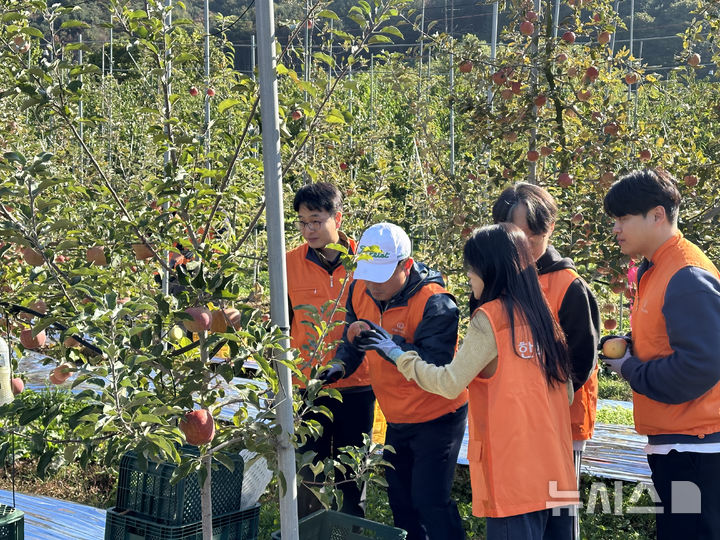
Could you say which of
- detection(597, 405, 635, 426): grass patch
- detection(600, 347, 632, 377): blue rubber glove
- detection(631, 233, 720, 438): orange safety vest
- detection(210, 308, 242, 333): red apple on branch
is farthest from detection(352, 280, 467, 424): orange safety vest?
detection(597, 405, 635, 426): grass patch

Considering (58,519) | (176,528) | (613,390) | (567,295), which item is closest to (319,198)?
(567,295)

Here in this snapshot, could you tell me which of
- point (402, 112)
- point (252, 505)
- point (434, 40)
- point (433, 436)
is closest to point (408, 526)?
point (433, 436)

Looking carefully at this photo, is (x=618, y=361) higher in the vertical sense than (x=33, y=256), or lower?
lower

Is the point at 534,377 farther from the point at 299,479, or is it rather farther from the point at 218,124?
the point at 218,124

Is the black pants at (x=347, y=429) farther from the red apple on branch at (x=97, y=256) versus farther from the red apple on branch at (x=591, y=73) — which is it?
the red apple on branch at (x=591, y=73)

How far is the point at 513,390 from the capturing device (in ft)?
6.56

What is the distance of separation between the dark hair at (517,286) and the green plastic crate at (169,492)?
0.99 m

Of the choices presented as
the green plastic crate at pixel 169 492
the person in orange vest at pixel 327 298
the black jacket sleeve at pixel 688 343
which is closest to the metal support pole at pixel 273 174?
the green plastic crate at pixel 169 492

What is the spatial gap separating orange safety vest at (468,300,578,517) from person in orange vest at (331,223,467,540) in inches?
18.4

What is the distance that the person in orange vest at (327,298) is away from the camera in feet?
9.62

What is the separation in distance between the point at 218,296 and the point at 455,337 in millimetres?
1024

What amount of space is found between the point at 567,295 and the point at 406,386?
0.63m

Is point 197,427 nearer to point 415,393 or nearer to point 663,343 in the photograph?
point 415,393

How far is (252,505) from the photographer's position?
2.55 meters
